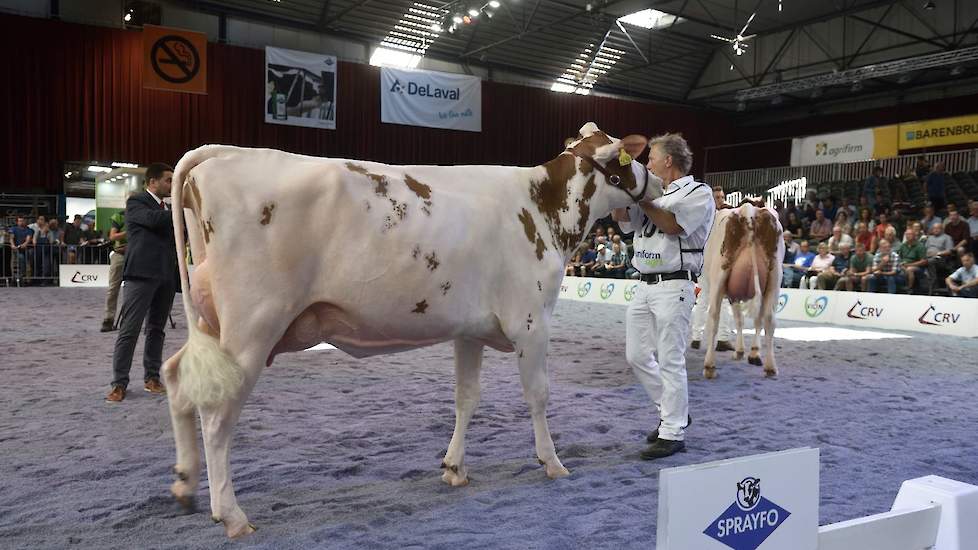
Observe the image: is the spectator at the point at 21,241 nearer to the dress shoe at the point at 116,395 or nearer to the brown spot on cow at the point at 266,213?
the dress shoe at the point at 116,395

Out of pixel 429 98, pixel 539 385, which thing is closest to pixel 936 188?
pixel 429 98

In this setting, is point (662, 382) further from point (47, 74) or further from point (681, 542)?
point (47, 74)

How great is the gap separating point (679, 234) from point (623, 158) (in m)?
0.62

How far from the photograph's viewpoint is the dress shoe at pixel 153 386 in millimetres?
5504

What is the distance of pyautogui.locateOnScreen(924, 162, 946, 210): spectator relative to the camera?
52.0 ft

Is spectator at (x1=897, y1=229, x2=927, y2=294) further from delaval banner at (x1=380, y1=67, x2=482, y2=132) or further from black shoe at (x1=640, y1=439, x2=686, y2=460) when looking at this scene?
delaval banner at (x1=380, y1=67, x2=482, y2=132)

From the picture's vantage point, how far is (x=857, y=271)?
13.1 metres

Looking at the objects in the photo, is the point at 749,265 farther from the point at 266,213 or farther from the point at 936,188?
the point at 936,188

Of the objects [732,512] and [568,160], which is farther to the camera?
[568,160]

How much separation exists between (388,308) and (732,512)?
1.66 m

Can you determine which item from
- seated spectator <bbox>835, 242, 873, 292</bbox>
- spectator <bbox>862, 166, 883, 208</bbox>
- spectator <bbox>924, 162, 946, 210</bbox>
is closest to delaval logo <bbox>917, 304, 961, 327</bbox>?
seated spectator <bbox>835, 242, 873, 292</bbox>

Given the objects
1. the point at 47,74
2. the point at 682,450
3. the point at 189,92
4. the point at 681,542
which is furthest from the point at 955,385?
the point at 47,74

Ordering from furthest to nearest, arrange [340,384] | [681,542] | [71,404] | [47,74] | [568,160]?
1. [47,74]
2. [340,384]
3. [71,404]
4. [568,160]
5. [681,542]

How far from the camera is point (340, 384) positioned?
6012 mm
